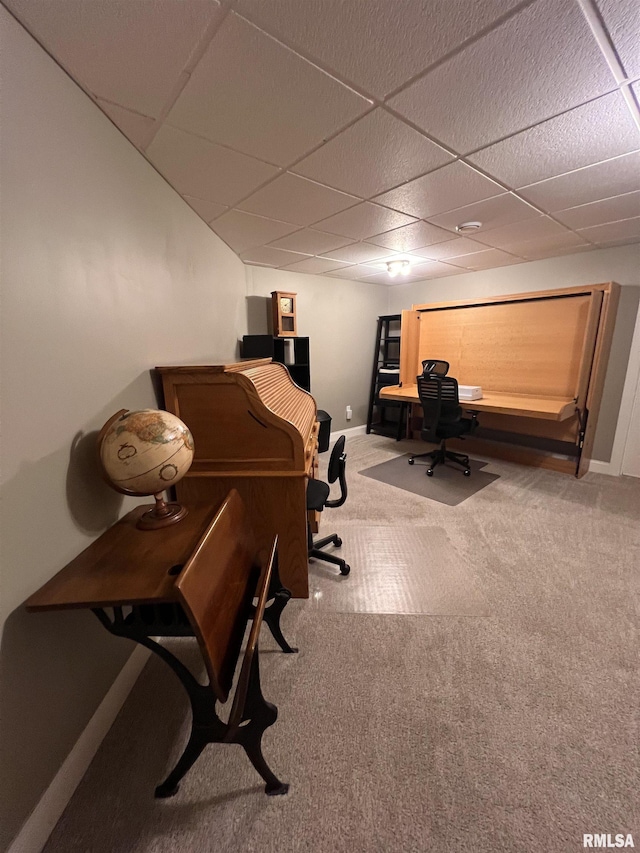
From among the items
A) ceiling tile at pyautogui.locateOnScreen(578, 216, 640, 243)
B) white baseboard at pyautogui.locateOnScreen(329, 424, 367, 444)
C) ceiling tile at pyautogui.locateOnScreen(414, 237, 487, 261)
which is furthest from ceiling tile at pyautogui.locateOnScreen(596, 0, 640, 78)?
white baseboard at pyautogui.locateOnScreen(329, 424, 367, 444)

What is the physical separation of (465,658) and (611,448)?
3.26 m

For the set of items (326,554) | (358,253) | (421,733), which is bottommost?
(421,733)

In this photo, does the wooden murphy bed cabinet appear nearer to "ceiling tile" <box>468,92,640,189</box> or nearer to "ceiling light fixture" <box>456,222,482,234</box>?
"ceiling light fixture" <box>456,222,482,234</box>

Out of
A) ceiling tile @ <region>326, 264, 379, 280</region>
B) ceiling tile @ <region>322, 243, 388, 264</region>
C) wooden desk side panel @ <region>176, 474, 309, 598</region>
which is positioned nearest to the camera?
wooden desk side panel @ <region>176, 474, 309, 598</region>

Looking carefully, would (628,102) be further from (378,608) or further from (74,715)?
(74,715)

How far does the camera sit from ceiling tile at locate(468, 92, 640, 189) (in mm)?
1305

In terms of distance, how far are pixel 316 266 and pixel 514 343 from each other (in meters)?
2.53

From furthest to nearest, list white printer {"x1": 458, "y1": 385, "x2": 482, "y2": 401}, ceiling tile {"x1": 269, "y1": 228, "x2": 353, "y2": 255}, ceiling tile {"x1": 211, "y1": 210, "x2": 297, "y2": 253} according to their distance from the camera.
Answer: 1. white printer {"x1": 458, "y1": 385, "x2": 482, "y2": 401}
2. ceiling tile {"x1": 269, "y1": 228, "x2": 353, "y2": 255}
3. ceiling tile {"x1": 211, "y1": 210, "x2": 297, "y2": 253}

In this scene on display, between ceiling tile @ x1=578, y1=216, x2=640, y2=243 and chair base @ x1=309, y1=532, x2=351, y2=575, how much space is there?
10.6ft

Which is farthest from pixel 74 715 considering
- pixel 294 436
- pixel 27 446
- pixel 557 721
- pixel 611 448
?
Answer: pixel 611 448

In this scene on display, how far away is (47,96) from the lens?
3.14 ft

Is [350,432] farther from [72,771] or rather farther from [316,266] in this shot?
[72,771]

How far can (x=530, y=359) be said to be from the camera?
371 centimetres

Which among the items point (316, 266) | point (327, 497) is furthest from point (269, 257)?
point (327, 497)
